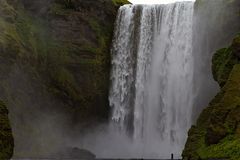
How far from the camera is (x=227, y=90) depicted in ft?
84.7

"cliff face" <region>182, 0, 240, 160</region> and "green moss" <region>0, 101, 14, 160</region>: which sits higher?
"cliff face" <region>182, 0, 240, 160</region>

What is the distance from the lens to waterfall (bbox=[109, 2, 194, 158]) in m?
51.8

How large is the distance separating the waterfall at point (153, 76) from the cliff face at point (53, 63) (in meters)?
1.81

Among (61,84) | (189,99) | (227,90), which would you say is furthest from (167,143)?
(227,90)

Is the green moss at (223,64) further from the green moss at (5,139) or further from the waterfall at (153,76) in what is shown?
the waterfall at (153,76)

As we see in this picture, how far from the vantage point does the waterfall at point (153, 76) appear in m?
51.8

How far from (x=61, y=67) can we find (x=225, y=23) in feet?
65.6

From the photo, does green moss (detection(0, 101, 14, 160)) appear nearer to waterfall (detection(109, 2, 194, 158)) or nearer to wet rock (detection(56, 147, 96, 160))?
wet rock (detection(56, 147, 96, 160))

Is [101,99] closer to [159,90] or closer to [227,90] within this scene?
[159,90]

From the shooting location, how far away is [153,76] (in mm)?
55594

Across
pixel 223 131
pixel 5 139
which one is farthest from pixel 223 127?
pixel 5 139

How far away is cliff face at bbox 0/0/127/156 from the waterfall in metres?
1.81

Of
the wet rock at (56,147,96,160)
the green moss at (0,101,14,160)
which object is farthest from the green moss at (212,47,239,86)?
the wet rock at (56,147,96,160)

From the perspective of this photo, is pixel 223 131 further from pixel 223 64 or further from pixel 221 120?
pixel 223 64
